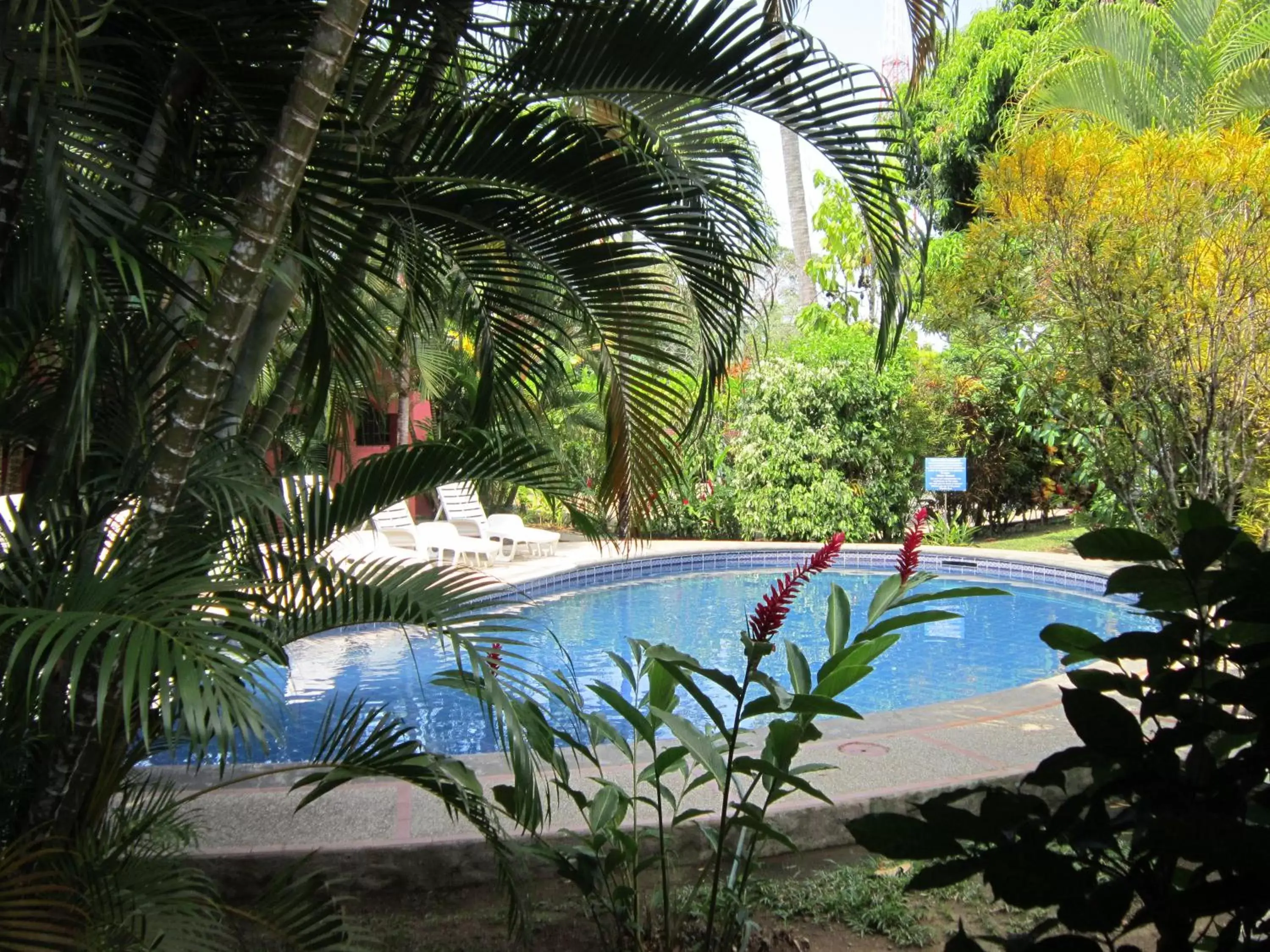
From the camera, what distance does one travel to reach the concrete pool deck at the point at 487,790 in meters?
3.19

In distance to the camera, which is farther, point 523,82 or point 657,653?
point 523,82

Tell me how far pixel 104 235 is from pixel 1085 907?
1842mm

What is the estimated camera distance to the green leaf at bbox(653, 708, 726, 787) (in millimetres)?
2459

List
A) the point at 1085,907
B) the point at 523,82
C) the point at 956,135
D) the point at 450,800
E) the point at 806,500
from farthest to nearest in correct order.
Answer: the point at 956,135, the point at 806,500, the point at 523,82, the point at 450,800, the point at 1085,907

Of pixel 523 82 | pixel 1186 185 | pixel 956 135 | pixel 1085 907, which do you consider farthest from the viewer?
pixel 956 135

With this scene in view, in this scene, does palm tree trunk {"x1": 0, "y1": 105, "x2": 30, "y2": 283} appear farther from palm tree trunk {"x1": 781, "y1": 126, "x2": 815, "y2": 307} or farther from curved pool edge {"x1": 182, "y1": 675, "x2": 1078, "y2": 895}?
palm tree trunk {"x1": 781, "y1": 126, "x2": 815, "y2": 307}

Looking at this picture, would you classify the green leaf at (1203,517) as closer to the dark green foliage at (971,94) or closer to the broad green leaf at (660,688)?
the broad green leaf at (660,688)

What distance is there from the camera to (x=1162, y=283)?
21.5 ft

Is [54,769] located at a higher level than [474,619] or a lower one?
lower

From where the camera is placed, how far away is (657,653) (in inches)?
85.2

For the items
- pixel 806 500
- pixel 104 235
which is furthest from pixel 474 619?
pixel 806 500

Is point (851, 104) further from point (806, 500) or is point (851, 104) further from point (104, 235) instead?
point (806, 500)

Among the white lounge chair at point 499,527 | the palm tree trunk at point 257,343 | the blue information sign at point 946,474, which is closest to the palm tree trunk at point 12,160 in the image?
the palm tree trunk at point 257,343

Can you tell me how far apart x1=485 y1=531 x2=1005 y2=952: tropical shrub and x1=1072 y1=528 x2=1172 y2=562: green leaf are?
88cm
